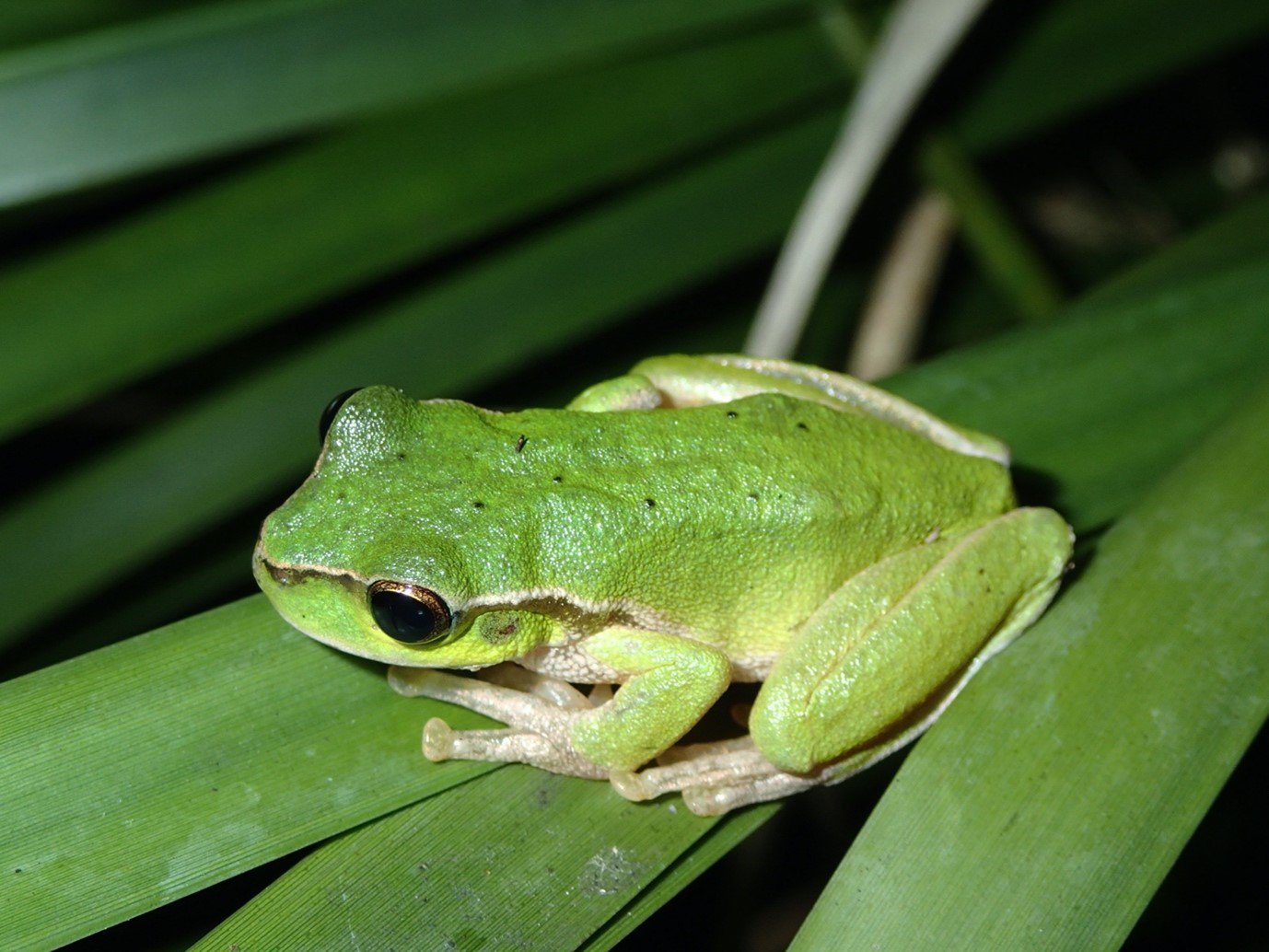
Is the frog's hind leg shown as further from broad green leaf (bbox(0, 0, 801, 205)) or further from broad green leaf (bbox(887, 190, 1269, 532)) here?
broad green leaf (bbox(0, 0, 801, 205))

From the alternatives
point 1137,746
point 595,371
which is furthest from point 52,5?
point 1137,746

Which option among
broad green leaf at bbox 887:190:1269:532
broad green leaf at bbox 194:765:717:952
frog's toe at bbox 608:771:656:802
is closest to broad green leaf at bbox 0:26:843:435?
broad green leaf at bbox 887:190:1269:532

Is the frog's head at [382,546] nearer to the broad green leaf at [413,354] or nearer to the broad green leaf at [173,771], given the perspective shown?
the broad green leaf at [173,771]

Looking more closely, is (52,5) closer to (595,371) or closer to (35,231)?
(35,231)

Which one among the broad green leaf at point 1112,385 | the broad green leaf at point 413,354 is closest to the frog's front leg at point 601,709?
the broad green leaf at point 1112,385

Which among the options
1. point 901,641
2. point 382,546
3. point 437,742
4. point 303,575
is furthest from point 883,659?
point 303,575

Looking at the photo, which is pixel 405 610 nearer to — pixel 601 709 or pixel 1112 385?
pixel 601 709
